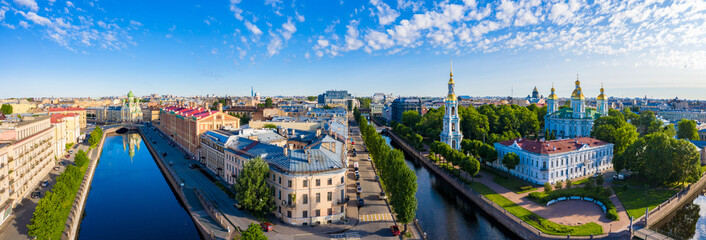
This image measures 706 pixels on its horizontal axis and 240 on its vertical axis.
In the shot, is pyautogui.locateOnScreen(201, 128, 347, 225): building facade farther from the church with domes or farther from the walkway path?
the church with domes

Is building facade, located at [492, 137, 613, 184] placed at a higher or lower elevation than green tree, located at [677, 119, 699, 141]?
lower

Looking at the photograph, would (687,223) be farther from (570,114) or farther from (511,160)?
(570,114)

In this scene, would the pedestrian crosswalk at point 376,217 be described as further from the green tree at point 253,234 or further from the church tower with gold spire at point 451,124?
the church tower with gold spire at point 451,124

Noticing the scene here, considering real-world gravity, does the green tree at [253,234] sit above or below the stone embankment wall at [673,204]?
above

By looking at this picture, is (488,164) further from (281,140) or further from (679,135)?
(679,135)

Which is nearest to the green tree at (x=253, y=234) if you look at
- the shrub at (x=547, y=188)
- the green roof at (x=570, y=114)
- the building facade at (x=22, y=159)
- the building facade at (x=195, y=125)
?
the building facade at (x=22, y=159)

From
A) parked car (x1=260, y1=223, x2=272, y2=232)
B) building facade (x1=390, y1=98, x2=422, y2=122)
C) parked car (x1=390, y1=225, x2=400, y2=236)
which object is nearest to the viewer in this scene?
parked car (x1=390, y1=225, x2=400, y2=236)

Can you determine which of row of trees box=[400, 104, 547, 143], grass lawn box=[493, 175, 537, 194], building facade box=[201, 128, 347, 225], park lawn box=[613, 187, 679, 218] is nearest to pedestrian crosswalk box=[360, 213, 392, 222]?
building facade box=[201, 128, 347, 225]
